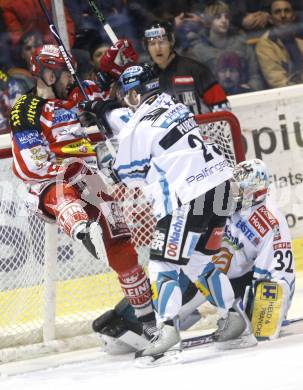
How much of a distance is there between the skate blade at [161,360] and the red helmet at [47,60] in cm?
152

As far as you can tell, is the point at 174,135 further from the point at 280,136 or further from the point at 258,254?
the point at 280,136

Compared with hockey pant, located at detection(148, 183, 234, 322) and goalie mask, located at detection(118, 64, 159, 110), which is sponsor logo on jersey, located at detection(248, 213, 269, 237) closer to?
hockey pant, located at detection(148, 183, 234, 322)

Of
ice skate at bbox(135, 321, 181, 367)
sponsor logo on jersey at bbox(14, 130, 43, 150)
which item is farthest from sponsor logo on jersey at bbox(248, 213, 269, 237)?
sponsor logo on jersey at bbox(14, 130, 43, 150)

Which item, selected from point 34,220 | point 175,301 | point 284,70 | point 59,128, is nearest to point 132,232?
point 34,220

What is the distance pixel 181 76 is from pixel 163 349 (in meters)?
2.44

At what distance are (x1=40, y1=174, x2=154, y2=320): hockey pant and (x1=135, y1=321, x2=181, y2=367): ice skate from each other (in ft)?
2.11

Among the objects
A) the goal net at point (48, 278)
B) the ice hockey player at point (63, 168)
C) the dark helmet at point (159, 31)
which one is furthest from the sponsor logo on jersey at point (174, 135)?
the dark helmet at point (159, 31)

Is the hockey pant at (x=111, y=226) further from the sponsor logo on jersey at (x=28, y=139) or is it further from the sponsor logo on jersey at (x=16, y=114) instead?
the sponsor logo on jersey at (x=16, y=114)

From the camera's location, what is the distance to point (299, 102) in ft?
23.5

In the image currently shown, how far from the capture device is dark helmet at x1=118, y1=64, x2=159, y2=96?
5.01 m

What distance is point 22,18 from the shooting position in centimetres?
786

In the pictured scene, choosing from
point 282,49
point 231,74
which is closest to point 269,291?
point 231,74

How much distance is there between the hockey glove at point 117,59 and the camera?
570cm

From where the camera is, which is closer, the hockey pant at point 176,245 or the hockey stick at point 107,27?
the hockey pant at point 176,245
